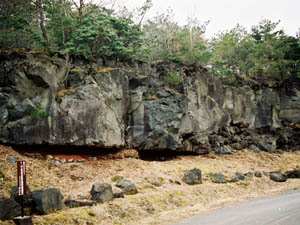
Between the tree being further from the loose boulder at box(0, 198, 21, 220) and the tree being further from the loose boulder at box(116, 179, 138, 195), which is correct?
the loose boulder at box(0, 198, 21, 220)

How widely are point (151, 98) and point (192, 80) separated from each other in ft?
15.4

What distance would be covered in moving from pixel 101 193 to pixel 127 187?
6.16ft

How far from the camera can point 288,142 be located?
29234mm

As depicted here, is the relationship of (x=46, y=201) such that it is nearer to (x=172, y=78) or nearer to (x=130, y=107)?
(x=130, y=107)

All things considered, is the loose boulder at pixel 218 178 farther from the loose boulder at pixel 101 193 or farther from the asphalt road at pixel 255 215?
the loose boulder at pixel 101 193

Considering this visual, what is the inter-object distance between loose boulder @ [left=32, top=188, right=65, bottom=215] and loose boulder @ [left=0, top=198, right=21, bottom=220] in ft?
2.17

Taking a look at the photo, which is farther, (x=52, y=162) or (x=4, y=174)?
(x=52, y=162)

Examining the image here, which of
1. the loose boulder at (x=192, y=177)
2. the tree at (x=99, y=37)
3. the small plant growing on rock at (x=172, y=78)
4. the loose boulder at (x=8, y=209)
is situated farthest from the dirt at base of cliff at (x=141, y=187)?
the tree at (x=99, y=37)

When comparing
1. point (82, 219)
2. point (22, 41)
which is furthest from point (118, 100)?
point (82, 219)

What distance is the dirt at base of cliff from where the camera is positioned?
411 inches

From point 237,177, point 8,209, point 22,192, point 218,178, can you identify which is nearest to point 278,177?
point 237,177

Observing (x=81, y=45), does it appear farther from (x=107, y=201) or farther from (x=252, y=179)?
(x=252, y=179)

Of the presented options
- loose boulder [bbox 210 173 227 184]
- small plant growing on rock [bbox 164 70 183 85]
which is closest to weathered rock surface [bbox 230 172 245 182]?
loose boulder [bbox 210 173 227 184]

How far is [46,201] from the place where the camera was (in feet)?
30.8
